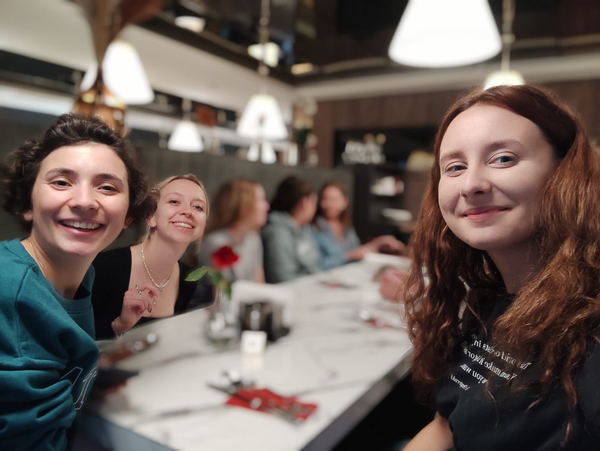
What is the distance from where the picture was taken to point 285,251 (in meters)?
1.82

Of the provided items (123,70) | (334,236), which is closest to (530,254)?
(123,70)

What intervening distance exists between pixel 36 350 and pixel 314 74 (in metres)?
5.11

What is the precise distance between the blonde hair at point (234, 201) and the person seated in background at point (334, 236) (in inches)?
73.0

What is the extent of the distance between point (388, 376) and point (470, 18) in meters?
0.94

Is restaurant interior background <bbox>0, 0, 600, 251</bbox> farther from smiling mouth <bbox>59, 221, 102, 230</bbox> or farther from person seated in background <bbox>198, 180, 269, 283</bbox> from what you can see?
smiling mouth <bbox>59, 221, 102, 230</bbox>

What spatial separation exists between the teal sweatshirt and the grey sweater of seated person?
1212 millimetres

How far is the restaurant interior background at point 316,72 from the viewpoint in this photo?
2.96 meters

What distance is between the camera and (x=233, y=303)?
1.13 metres

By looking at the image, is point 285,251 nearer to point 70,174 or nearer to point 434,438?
point 434,438

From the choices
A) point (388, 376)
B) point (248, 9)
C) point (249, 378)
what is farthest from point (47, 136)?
point (248, 9)

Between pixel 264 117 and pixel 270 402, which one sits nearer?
pixel 270 402

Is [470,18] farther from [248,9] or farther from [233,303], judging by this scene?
[248,9]

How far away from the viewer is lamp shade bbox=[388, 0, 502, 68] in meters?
1.01

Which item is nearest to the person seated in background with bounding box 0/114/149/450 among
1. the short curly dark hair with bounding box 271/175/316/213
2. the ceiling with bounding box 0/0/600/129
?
the short curly dark hair with bounding box 271/175/316/213
